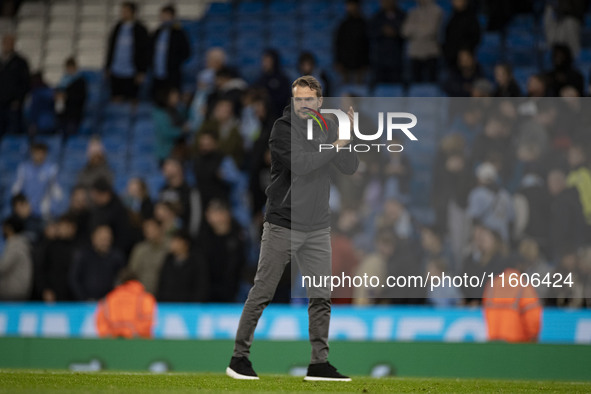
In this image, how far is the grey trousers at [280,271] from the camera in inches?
252

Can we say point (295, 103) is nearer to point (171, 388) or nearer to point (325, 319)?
point (325, 319)

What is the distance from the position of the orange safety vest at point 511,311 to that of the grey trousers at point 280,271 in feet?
6.72

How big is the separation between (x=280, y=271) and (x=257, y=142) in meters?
Result: 5.58

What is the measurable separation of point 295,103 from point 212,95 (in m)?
6.47

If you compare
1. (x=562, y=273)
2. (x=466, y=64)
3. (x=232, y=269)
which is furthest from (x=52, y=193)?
(x=562, y=273)

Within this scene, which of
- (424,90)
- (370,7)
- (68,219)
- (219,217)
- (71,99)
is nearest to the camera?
(219,217)

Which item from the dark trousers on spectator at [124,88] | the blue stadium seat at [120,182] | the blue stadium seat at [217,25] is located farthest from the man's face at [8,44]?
the blue stadium seat at [217,25]

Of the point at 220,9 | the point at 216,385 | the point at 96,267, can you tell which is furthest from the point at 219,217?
the point at 220,9

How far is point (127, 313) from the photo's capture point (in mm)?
10273

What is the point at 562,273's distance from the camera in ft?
27.0

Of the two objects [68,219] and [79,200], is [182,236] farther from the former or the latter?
[79,200]

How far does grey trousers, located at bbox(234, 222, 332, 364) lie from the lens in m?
6.40

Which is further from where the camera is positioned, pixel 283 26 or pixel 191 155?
pixel 283 26

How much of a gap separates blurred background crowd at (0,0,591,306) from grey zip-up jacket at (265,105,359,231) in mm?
1370
